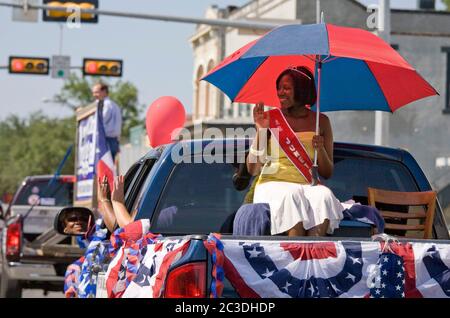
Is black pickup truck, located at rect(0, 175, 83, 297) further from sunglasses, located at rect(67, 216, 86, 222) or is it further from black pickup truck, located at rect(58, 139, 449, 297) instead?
black pickup truck, located at rect(58, 139, 449, 297)

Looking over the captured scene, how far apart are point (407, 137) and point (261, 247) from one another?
39365 millimetres

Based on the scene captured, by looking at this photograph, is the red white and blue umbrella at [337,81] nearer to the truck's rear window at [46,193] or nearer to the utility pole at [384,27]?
the truck's rear window at [46,193]

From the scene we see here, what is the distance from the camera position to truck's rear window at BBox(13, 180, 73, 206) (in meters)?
16.0

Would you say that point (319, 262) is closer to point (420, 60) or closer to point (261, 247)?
point (261, 247)

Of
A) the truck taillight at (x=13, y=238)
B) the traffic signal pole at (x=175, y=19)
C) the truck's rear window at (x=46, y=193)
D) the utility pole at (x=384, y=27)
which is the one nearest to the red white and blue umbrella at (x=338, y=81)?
the truck taillight at (x=13, y=238)

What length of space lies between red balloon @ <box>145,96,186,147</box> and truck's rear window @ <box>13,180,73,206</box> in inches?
316

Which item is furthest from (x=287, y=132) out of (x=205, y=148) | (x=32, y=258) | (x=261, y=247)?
(x=32, y=258)

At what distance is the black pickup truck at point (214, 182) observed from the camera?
5.87 meters

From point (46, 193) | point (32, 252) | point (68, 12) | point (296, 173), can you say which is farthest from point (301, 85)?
point (68, 12)

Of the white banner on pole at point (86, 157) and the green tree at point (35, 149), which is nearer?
the white banner on pole at point (86, 157)

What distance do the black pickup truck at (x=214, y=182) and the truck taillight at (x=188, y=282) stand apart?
0.80 meters

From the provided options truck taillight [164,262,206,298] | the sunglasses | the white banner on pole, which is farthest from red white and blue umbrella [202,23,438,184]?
the white banner on pole

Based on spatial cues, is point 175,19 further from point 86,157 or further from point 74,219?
point 74,219

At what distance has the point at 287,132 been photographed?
610 cm
